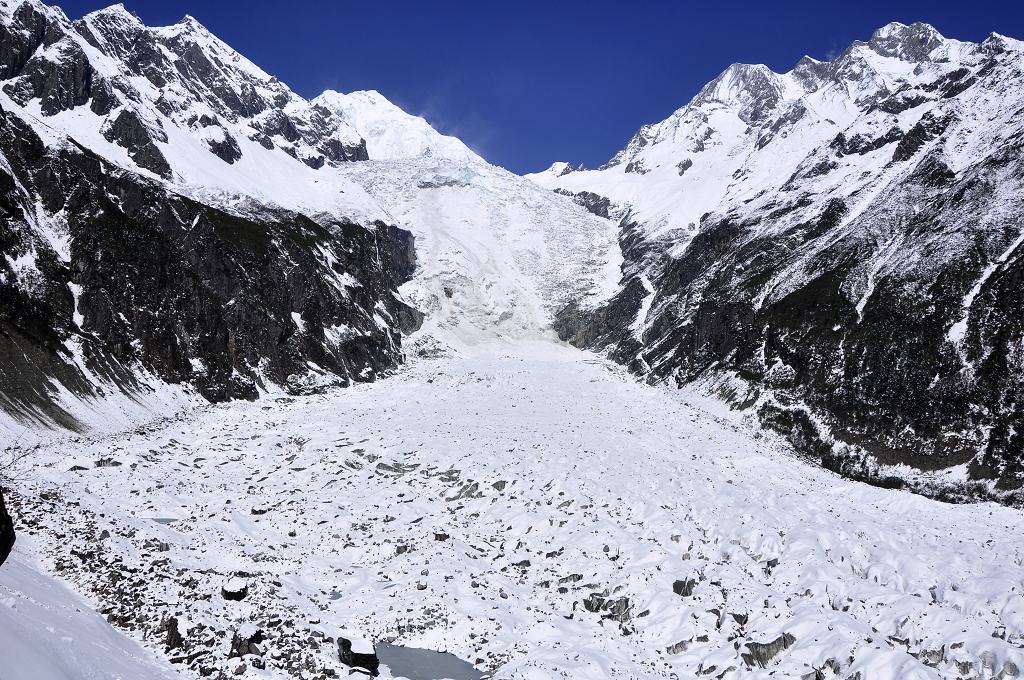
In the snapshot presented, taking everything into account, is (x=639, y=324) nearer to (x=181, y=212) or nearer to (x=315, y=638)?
(x=181, y=212)

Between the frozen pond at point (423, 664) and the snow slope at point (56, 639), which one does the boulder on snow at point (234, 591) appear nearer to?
the snow slope at point (56, 639)

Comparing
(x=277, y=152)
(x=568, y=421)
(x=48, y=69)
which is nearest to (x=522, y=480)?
(x=568, y=421)

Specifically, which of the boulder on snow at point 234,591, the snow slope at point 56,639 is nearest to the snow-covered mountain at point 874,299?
the boulder on snow at point 234,591

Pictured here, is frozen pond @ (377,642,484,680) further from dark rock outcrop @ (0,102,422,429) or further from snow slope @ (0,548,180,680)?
dark rock outcrop @ (0,102,422,429)

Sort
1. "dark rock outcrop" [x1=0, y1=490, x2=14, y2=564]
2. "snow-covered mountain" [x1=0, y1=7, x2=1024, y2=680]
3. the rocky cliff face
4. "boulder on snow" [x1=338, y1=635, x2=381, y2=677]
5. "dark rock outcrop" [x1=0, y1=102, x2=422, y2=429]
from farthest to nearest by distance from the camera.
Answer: the rocky cliff face, "dark rock outcrop" [x1=0, y1=102, x2=422, y2=429], "snow-covered mountain" [x1=0, y1=7, x2=1024, y2=680], "boulder on snow" [x1=338, y1=635, x2=381, y2=677], "dark rock outcrop" [x1=0, y1=490, x2=14, y2=564]

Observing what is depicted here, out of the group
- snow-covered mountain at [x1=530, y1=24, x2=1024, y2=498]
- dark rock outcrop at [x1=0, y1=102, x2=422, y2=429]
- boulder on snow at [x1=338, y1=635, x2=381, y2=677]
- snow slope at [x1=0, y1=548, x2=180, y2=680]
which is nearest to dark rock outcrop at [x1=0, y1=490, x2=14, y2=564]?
snow slope at [x1=0, y1=548, x2=180, y2=680]

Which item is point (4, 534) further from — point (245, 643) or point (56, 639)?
point (245, 643)
